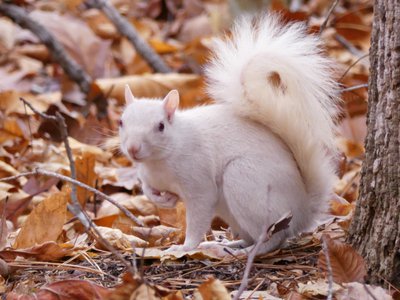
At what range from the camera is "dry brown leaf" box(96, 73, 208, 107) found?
202 inches

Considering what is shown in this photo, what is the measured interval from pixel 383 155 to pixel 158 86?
2928 millimetres

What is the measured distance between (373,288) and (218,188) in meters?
0.70

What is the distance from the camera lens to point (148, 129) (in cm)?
259

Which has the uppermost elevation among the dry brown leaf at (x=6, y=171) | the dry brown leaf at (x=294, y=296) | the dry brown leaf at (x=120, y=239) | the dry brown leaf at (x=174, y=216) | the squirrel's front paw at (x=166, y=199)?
the dry brown leaf at (x=294, y=296)

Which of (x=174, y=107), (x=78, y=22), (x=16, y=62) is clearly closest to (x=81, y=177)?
(x=174, y=107)

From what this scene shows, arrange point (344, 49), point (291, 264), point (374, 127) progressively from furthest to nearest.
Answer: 1. point (344, 49)
2. point (291, 264)
3. point (374, 127)

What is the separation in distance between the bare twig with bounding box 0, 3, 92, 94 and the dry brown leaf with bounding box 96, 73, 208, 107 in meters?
0.39

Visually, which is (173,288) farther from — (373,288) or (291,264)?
(373,288)

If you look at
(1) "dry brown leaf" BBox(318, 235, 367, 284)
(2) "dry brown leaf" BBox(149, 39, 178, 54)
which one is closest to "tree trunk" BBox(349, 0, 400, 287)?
(1) "dry brown leaf" BBox(318, 235, 367, 284)

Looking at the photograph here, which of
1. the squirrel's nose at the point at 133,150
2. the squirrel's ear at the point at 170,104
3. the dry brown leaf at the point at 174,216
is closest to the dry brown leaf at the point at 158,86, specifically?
the dry brown leaf at the point at 174,216

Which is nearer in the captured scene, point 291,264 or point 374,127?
point 374,127

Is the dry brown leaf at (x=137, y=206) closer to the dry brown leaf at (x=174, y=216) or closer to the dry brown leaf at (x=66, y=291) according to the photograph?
the dry brown leaf at (x=174, y=216)

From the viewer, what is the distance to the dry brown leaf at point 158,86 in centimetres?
514

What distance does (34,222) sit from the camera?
9.45ft
